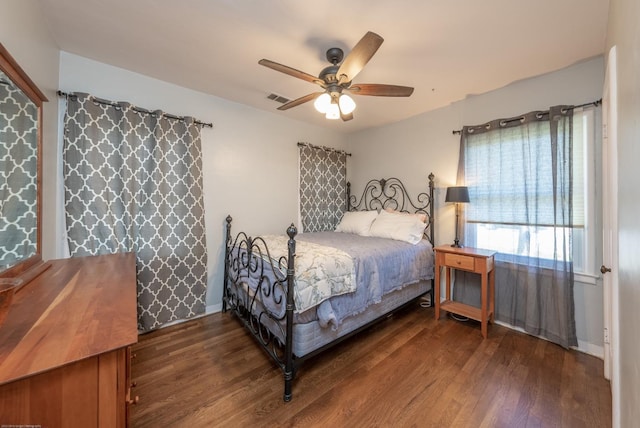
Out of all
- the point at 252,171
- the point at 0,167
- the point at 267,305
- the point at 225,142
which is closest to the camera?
→ the point at 0,167

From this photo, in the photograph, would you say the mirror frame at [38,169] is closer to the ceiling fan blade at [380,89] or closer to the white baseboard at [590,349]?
the ceiling fan blade at [380,89]

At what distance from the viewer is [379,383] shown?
5.93ft

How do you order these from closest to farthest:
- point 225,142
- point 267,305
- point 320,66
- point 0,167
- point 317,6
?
point 0,167 → point 317,6 → point 267,305 → point 320,66 → point 225,142

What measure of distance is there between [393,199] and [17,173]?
3696mm

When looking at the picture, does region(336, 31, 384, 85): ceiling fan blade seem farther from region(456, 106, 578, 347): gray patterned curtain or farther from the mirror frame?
region(456, 106, 578, 347): gray patterned curtain

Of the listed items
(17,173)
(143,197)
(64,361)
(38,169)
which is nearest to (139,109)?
(143,197)

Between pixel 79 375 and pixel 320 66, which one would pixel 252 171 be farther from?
pixel 79 375

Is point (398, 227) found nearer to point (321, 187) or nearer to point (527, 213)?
point (527, 213)

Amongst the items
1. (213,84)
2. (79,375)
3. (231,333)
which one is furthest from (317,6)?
(231,333)

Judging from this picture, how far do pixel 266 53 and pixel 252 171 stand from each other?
1452 mm

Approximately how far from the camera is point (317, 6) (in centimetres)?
158

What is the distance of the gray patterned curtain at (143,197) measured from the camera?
84.5 inches

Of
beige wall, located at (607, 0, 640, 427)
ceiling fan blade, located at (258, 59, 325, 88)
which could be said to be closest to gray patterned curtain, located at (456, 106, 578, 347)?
beige wall, located at (607, 0, 640, 427)

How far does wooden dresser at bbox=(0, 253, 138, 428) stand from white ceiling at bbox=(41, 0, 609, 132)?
1850 mm
